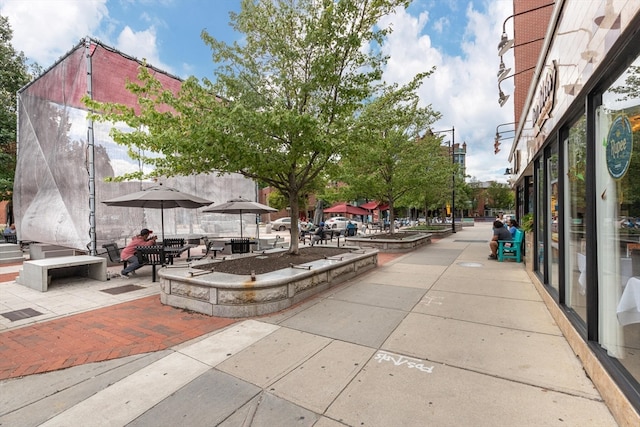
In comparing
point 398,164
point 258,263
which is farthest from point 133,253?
point 398,164

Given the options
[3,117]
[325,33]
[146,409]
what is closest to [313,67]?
[325,33]

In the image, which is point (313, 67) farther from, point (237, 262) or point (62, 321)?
point (62, 321)

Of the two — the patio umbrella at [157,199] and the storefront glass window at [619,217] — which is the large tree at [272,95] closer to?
the patio umbrella at [157,199]

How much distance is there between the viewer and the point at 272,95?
738 cm

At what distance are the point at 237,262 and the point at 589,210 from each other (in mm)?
6237

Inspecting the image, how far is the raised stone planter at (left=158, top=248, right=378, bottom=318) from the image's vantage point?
5043 millimetres

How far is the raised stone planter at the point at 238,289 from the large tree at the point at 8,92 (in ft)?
57.8

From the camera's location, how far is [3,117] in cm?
1642

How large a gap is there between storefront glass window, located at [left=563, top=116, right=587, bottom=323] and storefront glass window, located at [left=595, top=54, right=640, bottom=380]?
811 mm

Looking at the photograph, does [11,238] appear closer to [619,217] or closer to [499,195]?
[619,217]

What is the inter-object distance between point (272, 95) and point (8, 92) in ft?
63.7

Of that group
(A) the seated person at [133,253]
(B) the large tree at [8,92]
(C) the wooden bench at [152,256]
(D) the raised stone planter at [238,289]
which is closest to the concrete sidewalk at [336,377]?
(D) the raised stone planter at [238,289]

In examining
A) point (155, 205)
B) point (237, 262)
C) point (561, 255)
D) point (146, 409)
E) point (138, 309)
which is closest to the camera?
point (146, 409)

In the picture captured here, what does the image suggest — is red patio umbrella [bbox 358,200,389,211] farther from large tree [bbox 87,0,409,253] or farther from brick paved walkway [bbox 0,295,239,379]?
brick paved walkway [bbox 0,295,239,379]
